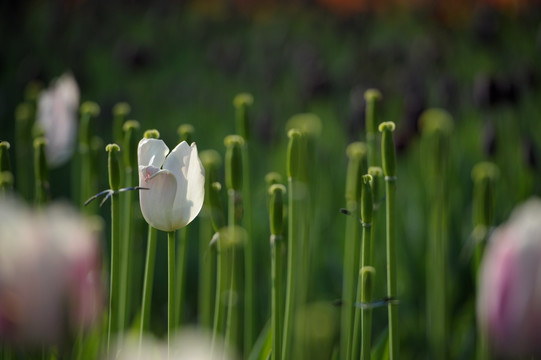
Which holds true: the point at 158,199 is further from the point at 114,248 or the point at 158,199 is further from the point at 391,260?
the point at 391,260

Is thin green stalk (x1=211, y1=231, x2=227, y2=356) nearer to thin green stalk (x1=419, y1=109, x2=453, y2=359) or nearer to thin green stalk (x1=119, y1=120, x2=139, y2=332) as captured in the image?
thin green stalk (x1=119, y1=120, x2=139, y2=332)

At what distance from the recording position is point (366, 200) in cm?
60

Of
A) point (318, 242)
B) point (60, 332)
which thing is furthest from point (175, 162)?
point (318, 242)

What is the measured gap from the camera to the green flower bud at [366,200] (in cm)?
60

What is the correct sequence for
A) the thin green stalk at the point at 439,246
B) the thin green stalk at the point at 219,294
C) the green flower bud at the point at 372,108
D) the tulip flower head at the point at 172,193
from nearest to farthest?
the tulip flower head at the point at 172,193
the thin green stalk at the point at 219,294
the green flower bud at the point at 372,108
the thin green stalk at the point at 439,246

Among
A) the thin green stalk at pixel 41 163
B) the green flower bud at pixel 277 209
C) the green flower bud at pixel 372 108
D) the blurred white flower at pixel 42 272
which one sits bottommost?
the blurred white flower at pixel 42 272

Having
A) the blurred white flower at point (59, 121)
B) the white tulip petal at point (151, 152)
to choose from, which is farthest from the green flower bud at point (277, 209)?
the blurred white flower at point (59, 121)

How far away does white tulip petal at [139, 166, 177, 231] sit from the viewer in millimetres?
579

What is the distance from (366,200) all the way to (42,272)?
1.00ft

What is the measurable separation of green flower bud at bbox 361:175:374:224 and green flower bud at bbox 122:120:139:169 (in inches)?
9.9

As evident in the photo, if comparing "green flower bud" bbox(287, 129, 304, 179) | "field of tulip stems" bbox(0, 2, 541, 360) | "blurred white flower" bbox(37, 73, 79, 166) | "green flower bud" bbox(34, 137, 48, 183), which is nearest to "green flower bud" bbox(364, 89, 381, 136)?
"field of tulip stems" bbox(0, 2, 541, 360)

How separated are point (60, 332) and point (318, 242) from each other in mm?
949

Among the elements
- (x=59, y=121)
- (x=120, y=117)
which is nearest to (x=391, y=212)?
→ (x=120, y=117)

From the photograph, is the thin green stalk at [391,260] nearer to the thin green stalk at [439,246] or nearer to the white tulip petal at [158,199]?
the white tulip petal at [158,199]
